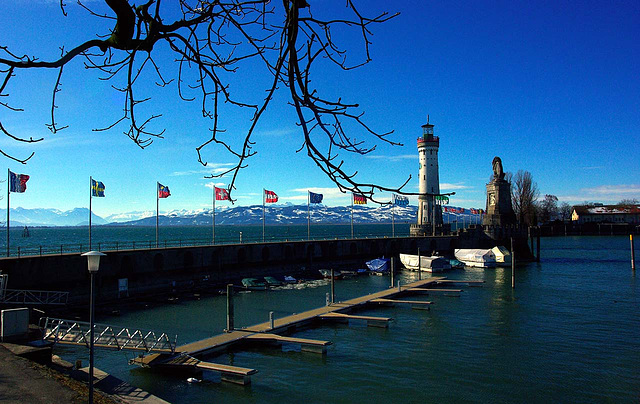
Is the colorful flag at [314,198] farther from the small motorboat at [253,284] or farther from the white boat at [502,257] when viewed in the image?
the white boat at [502,257]

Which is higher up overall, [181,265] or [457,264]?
[181,265]

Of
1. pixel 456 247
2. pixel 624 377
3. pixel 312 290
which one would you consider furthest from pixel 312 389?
pixel 456 247

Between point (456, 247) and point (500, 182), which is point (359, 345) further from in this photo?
point (500, 182)

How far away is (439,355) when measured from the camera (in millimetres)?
21922

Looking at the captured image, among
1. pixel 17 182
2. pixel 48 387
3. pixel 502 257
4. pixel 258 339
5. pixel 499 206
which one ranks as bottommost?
pixel 258 339

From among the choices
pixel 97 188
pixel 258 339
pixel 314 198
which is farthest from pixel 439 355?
pixel 314 198

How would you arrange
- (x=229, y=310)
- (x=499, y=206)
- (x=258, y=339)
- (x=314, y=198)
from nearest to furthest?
(x=258, y=339)
(x=229, y=310)
(x=314, y=198)
(x=499, y=206)

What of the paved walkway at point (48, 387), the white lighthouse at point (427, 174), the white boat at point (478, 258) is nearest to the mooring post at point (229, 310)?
the paved walkway at point (48, 387)

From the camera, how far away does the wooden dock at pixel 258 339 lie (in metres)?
18.9

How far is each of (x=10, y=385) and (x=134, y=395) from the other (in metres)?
3.35

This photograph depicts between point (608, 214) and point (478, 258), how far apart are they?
5056 inches

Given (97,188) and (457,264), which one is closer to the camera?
→ (97,188)

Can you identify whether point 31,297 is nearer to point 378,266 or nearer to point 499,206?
point 378,266

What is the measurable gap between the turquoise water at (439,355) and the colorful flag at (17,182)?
12381mm
